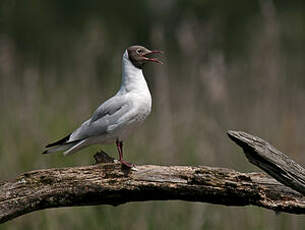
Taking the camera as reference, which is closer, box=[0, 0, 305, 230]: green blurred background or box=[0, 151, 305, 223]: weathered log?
box=[0, 151, 305, 223]: weathered log

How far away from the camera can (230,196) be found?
335 centimetres

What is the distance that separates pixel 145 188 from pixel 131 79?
0.89 m

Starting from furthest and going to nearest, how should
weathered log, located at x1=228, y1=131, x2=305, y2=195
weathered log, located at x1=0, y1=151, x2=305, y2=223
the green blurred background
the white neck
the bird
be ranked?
the green blurred background
the white neck
the bird
weathered log, located at x1=0, y1=151, x2=305, y2=223
weathered log, located at x1=228, y1=131, x2=305, y2=195

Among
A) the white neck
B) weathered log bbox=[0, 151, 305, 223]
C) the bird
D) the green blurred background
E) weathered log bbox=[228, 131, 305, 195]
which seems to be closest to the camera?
weathered log bbox=[228, 131, 305, 195]

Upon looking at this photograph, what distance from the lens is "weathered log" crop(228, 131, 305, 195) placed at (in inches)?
122

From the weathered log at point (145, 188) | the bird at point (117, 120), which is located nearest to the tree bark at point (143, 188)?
the weathered log at point (145, 188)

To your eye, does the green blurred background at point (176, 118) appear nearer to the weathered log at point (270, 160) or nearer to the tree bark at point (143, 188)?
the tree bark at point (143, 188)

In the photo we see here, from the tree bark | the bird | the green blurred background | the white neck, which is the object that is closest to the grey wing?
the bird

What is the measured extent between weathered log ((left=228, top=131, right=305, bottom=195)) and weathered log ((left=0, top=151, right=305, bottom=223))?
15 cm

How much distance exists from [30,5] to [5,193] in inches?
503

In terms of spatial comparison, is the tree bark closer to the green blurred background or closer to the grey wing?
the grey wing

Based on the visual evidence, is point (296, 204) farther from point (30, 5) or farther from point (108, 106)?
point (30, 5)

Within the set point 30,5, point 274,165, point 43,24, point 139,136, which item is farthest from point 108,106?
point 30,5

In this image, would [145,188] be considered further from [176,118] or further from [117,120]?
[176,118]
